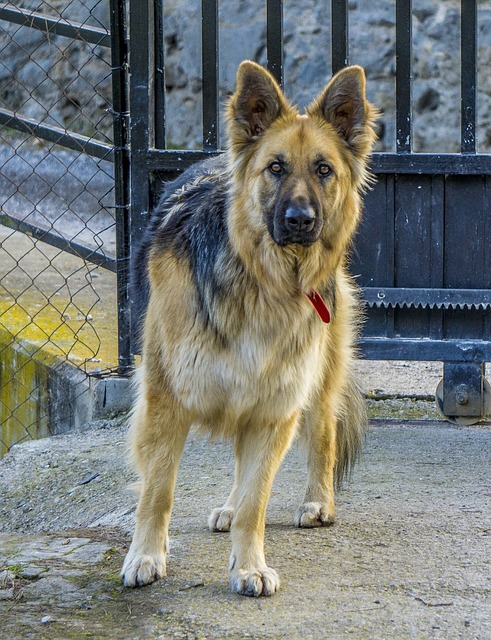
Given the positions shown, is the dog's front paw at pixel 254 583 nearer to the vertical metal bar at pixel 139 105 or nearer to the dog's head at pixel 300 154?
the dog's head at pixel 300 154

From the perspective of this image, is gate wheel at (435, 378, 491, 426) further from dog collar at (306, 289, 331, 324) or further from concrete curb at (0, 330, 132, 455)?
dog collar at (306, 289, 331, 324)

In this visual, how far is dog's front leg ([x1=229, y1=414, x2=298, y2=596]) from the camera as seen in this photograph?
3.23 metres

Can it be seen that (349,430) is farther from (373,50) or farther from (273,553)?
(373,50)

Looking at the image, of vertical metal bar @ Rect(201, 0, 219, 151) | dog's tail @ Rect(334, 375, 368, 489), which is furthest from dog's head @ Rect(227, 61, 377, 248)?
vertical metal bar @ Rect(201, 0, 219, 151)

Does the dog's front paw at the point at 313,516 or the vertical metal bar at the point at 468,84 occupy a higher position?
the vertical metal bar at the point at 468,84

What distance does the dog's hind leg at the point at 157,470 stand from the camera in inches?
134

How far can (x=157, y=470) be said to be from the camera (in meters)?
3.43

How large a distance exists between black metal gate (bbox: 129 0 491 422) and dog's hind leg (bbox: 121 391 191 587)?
247 cm

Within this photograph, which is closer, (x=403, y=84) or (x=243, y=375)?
(x=243, y=375)

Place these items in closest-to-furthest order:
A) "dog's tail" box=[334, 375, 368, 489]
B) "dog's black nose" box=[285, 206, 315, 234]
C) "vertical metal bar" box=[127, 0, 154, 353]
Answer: "dog's black nose" box=[285, 206, 315, 234]
"dog's tail" box=[334, 375, 368, 489]
"vertical metal bar" box=[127, 0, 154, 353]

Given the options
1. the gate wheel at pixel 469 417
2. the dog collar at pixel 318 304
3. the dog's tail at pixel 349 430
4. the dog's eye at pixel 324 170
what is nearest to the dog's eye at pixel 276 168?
the dog's eye at pixel 324 170

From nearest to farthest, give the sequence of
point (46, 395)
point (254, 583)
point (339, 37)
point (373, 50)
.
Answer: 1. point (254, 583)
2. point (339, 37)
3. point (46, 395)
4. point (373, 50)

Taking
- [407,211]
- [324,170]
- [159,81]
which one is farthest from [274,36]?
[324,170]

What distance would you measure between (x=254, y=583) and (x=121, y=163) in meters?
3.32
